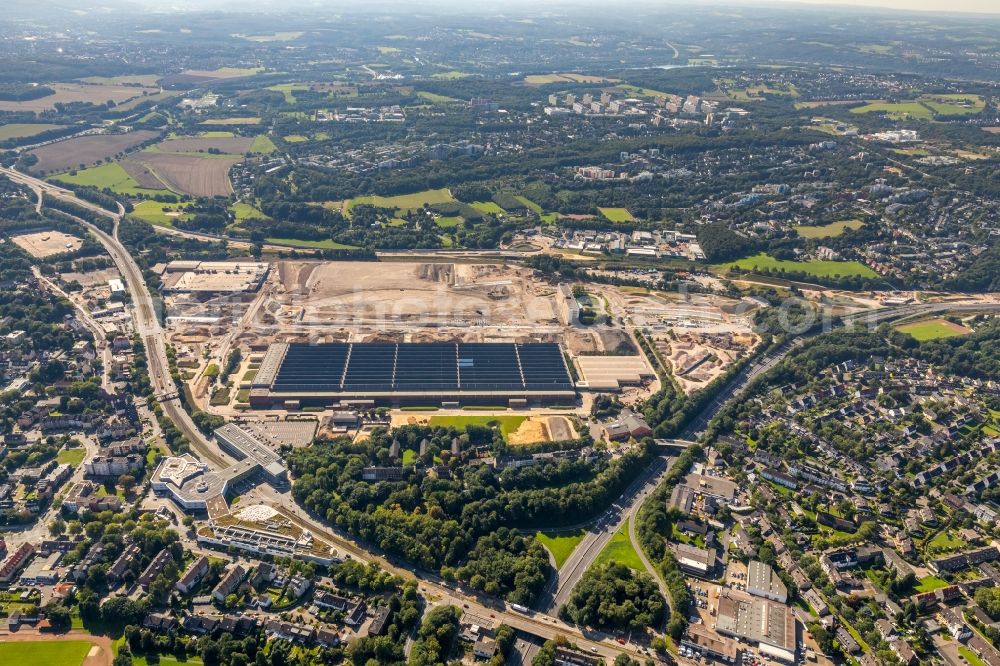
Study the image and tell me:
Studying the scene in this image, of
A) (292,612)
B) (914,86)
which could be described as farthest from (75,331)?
(914,86)

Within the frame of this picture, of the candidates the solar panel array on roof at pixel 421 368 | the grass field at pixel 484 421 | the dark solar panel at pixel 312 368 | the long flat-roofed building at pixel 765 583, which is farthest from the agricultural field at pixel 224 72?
the long flat-roofed building at pixel 765 583

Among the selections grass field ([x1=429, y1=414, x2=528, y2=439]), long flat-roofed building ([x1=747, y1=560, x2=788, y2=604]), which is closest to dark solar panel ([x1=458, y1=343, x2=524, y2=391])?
grass field ([x1=429, y1=414, x2=528, y2=439])

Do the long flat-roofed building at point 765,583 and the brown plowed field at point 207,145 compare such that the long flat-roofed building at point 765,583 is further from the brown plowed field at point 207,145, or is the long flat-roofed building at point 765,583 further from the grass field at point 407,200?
the brown plowed field at point 207,145

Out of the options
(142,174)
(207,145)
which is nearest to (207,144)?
(207,145)

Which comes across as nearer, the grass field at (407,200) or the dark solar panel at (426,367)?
the dark solar panel at (426,367)

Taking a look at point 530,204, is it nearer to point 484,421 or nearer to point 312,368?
point 312,368
